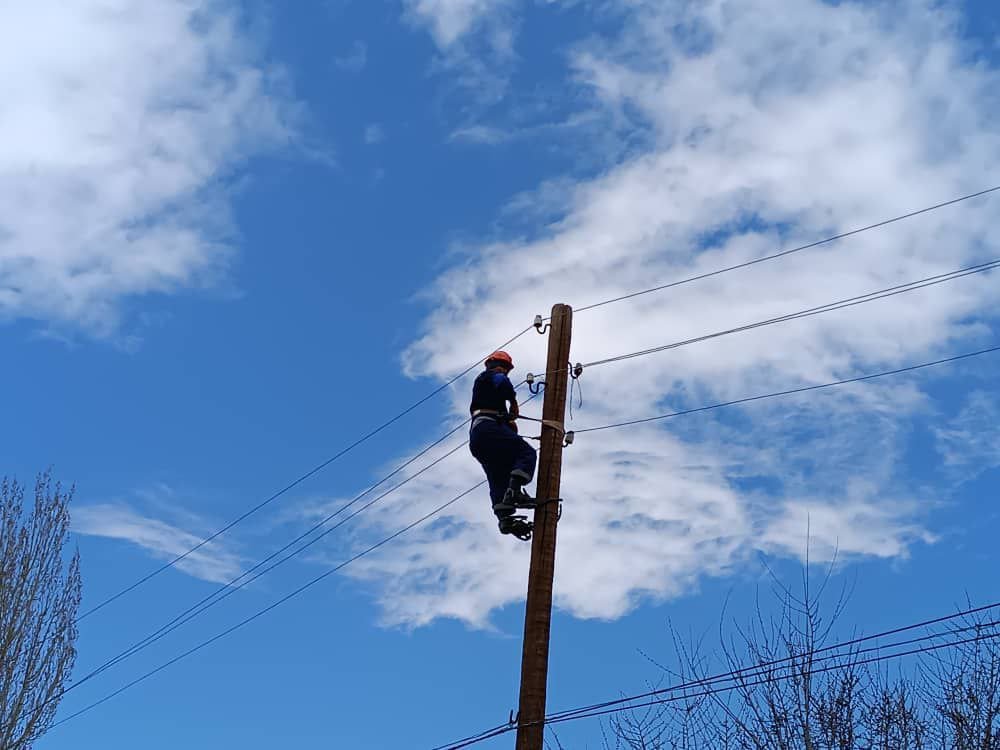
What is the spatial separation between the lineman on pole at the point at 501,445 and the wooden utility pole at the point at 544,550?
0.14m

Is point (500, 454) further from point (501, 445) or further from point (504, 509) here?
point (504, 509)

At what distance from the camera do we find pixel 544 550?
26.5 feet

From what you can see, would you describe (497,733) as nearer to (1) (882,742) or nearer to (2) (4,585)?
(1) (882,742)

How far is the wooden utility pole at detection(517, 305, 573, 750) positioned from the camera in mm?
7613

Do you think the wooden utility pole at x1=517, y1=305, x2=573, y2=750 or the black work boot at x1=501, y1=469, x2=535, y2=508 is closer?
the wooden utility pole at x1=517, y1=305, x2=573, y2=750

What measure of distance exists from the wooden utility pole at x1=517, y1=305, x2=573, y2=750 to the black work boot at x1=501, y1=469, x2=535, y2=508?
8 cm

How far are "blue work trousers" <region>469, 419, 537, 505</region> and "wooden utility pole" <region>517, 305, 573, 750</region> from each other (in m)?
0.12

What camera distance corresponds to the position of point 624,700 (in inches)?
320

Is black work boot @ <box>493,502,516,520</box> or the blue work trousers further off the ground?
the blue work trousers

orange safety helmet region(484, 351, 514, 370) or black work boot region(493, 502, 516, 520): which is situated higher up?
orange safety helmet region(484, 351, 514, 370)

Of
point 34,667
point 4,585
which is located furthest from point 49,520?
point 34,667

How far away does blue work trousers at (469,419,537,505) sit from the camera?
8.41m

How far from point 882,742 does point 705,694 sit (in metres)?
1.39

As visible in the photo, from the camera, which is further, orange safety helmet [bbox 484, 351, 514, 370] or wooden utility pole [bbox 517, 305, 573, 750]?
orange safety helmet [bbox 484, 351, 514, 370]
